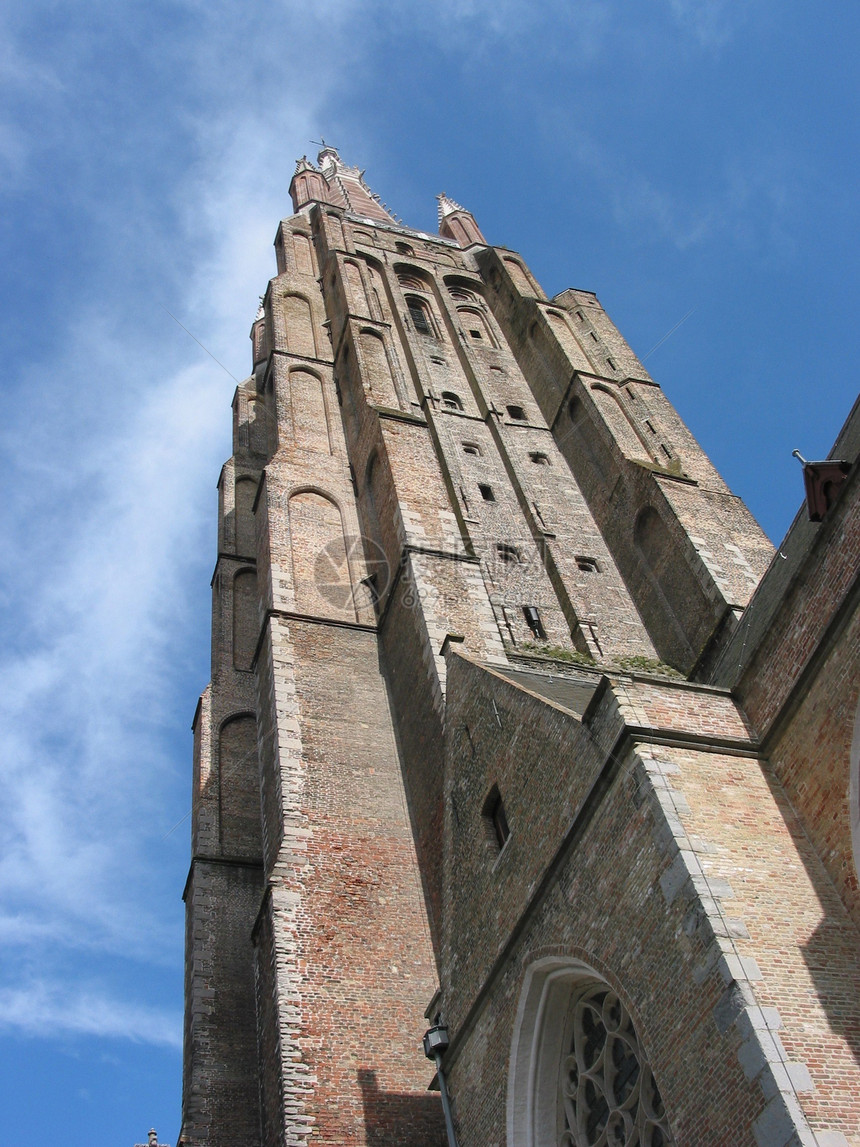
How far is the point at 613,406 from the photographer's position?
2355cm

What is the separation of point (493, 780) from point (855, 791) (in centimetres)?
403

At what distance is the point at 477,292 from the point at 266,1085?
2609cm

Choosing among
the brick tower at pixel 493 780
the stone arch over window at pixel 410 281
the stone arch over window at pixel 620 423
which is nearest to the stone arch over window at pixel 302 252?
the stone arch over window at pixel 410 281

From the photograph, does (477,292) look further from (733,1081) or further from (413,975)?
(733,1081)

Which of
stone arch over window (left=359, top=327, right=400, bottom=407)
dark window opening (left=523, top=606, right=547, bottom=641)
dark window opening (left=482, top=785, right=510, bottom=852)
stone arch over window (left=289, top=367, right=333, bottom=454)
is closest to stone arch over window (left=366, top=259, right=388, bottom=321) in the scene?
stone arch over window (left=359, top=327, right=400, bottom=407)

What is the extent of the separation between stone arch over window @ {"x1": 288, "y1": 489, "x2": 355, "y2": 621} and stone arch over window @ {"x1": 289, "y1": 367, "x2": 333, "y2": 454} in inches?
92.7

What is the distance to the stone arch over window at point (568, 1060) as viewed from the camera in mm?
8617

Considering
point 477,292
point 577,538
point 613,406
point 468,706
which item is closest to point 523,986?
point 468,706

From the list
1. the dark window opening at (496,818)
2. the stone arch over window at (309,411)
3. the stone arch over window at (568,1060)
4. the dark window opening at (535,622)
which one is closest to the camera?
the stone arch over window at (568,1060)

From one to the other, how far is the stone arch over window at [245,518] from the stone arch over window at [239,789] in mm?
5531

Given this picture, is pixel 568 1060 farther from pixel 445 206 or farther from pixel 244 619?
pixel 445 206

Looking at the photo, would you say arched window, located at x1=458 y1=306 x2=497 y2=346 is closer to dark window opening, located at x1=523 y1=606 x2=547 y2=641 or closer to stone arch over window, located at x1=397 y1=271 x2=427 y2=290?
stone arch over window, located at x1=397 y1=271 x2=427 y2=290

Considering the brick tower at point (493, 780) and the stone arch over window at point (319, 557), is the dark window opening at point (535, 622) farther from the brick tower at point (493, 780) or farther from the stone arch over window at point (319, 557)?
the stone arch over window at point (319, 557)

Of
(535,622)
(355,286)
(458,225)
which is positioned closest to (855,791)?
(535,622)
